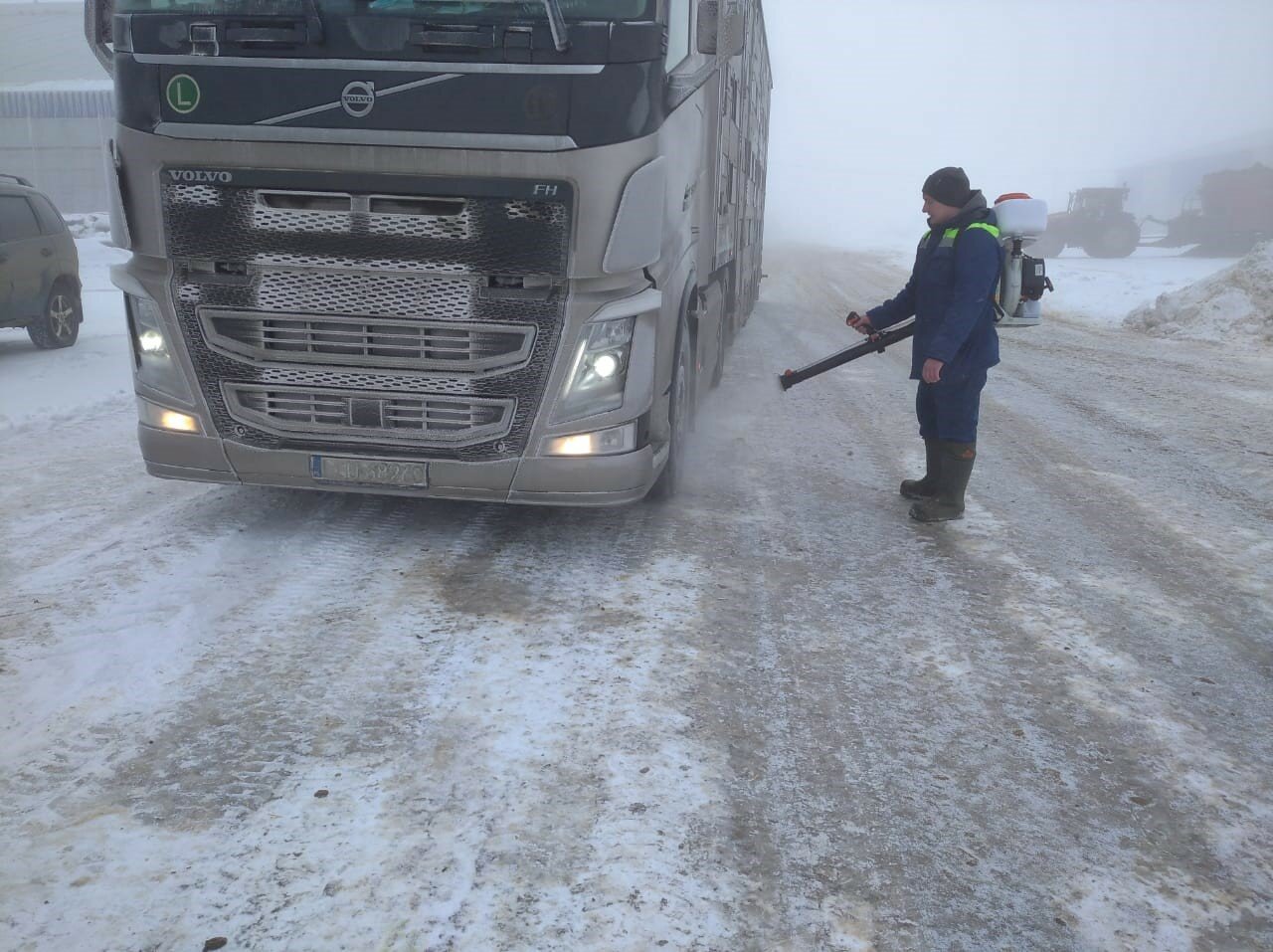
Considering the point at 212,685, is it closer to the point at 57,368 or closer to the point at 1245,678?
the point at 1245,678

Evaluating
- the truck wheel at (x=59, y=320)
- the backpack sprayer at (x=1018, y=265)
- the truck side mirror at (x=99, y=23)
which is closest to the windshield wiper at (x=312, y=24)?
the truck side mirror at (x=99, y=23)

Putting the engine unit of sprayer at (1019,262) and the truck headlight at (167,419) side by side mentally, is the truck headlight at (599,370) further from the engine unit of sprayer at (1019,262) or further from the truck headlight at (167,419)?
the engine unit of sprayer at (1019,262)

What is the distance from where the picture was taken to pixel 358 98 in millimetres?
4039

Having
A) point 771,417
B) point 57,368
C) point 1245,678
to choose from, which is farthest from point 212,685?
point 57,368

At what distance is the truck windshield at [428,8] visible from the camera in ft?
13.1

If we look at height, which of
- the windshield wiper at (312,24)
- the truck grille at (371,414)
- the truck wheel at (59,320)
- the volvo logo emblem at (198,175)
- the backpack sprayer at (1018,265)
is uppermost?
the windshield wiper at (312,24)

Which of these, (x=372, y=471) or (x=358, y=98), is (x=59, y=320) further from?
(x=358, y=98)

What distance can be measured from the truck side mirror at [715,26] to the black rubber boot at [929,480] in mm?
2475

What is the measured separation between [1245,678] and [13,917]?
160 inches

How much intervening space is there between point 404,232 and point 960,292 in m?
2.87

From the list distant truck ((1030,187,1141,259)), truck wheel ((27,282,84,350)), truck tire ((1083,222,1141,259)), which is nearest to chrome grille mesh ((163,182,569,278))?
truck wheel ((27,282,84,350))

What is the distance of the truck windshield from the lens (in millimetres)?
4004

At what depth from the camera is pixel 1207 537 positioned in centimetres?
531

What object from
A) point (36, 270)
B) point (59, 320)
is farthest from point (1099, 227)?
point (36, 270)
